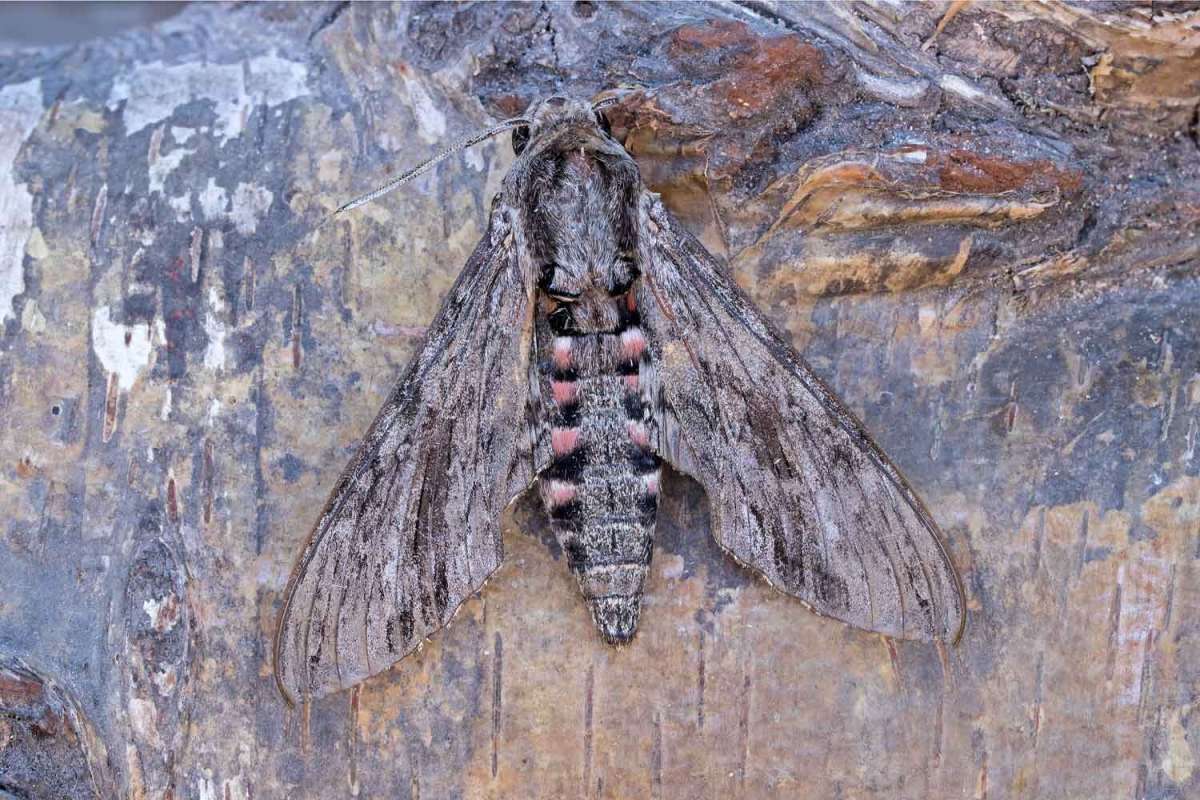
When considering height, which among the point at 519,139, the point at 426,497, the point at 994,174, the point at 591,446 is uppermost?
the point at 519,139

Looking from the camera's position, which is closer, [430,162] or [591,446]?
[430,162]

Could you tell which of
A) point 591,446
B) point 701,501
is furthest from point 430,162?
point 701,501

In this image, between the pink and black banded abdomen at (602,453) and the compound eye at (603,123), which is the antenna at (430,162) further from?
the pink and black banded abdomen at (602,453)

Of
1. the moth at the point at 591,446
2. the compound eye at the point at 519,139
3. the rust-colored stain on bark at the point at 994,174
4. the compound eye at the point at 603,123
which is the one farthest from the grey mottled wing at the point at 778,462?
the rust-colored stain on bark at the point at 994,174

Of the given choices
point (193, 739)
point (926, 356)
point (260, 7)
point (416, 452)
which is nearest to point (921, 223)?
point (926, 356)

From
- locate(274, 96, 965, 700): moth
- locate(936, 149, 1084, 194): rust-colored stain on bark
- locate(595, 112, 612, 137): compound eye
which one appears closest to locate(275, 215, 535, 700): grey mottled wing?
locate(274, 96, 965, 700): moth

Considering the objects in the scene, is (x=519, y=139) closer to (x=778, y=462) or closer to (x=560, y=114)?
(x=560, y=114)

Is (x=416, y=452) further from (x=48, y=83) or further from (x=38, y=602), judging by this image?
(x=48, y=83)
